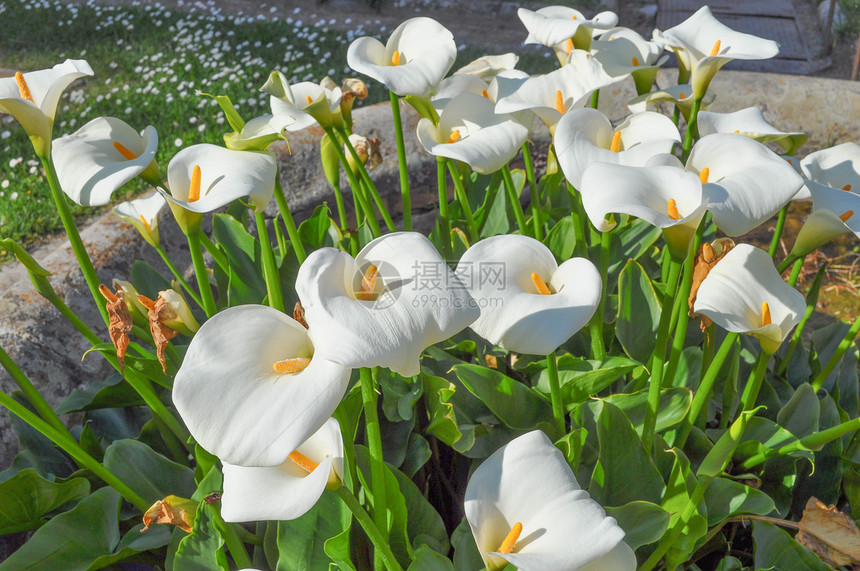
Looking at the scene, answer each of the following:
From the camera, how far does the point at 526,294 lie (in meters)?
0.65

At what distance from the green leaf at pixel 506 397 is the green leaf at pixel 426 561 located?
0.61ft

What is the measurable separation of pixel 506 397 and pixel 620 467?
0.14 metres

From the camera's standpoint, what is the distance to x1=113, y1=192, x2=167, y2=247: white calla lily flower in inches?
35.2

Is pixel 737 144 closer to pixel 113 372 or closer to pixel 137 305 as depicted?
pixel 137 305

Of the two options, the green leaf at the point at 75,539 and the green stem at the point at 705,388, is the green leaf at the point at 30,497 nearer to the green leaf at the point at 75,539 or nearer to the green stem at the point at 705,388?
the green leaf at the point at 75,539

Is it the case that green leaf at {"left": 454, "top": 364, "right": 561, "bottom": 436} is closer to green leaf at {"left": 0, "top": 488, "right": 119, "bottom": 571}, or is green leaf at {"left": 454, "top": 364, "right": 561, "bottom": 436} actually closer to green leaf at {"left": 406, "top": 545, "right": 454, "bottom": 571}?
green leaf at {"left": 406, "top": 545, "right": 454, "bottom": 571}

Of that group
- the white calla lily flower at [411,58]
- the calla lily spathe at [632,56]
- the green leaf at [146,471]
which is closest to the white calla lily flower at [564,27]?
the calla lily spathe at [632,56]

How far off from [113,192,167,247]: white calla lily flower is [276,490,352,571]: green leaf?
16.6 inches

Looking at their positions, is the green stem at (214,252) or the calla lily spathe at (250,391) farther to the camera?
the green stem at (214,252)

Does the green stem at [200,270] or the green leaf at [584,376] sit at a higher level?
the green stem at [200,270]

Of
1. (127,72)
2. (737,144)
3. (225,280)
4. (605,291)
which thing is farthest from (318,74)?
(737,144)

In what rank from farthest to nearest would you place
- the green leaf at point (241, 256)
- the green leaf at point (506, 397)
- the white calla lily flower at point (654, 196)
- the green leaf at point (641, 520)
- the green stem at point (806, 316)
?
1. the green leaf at point (241, 256)
2. the green stem at point (806, 316)
3. the green leaf at point (506, 397)
4. the green leaf at point (641, 520)
5. the white calla lily flower at point (654, 196)

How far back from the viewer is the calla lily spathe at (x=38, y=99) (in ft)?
2.24

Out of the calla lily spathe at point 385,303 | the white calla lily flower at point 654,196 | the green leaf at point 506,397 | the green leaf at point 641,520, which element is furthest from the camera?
the green leaf at point 506,397
